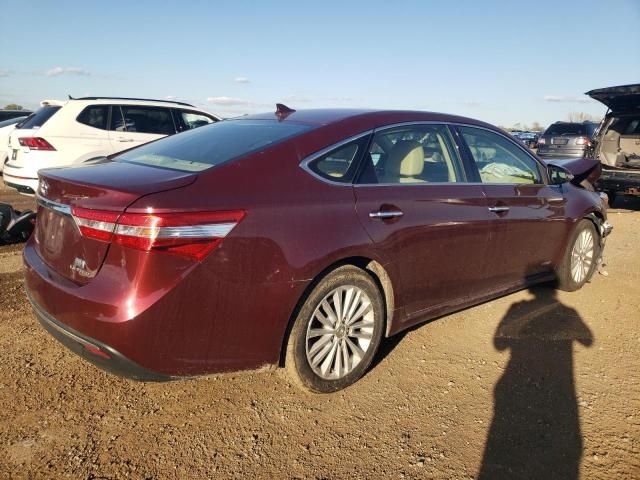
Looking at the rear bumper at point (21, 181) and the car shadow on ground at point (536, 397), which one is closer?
the car shadow on ground at point (536, 397)

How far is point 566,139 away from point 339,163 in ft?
46.1

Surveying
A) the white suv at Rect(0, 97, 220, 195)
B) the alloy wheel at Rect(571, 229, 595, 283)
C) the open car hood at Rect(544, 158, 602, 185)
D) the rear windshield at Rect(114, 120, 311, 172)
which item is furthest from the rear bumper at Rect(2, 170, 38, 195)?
the alloy wheel at Rect(571, 229, 595, 283)

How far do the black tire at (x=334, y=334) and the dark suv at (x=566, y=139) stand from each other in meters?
13.4

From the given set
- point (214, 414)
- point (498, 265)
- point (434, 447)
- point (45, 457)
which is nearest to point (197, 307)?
point (214, 414)

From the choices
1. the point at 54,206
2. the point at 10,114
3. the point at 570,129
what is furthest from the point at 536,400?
the point at 10,114

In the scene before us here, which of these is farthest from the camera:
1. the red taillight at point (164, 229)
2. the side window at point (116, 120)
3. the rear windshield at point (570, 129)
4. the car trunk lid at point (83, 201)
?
the rear windshield at point (570, 129)

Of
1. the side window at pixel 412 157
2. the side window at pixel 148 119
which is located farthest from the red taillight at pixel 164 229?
the side window at pixel 148 119

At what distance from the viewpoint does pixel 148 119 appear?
844 centimetres

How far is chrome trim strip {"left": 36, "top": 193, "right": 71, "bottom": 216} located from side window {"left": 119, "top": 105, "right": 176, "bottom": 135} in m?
5.80

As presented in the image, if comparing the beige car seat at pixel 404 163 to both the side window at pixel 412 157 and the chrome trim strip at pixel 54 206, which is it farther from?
the chrome trim strip at pixel 54 206

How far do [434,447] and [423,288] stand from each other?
107 centimetres

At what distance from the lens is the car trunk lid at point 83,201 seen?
231 cm

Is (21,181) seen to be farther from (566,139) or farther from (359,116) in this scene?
(566,139)

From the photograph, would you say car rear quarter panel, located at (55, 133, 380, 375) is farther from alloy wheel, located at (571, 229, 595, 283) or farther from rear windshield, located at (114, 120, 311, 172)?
alloy wheel, located at (571, 229, 595, 283)
